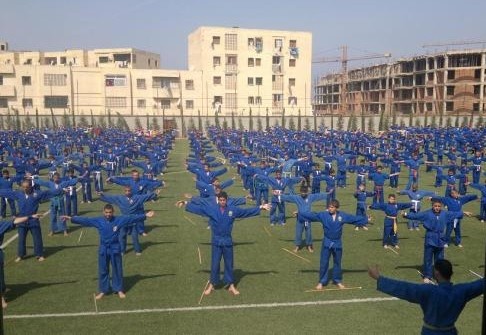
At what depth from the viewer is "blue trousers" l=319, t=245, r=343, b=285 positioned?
11.0 metres

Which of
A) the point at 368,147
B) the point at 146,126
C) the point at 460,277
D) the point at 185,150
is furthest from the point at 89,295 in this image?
the point at 146,126

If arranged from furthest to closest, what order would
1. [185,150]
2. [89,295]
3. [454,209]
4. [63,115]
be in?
[63,115] → [185,150] → [454,209] → [89,295]

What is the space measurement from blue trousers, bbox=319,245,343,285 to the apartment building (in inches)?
2504

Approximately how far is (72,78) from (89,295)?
66093 mm

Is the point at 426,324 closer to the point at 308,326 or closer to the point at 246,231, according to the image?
the point at 308,326

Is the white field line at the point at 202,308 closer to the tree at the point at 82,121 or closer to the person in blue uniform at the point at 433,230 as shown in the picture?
the person in blue uniform at the point at 433,230

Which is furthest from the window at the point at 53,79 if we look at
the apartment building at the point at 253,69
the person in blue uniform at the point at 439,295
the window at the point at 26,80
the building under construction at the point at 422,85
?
the person in blue uniform at the point at 439,295

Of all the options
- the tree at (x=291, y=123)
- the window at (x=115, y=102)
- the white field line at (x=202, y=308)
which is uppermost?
the window at (x=115, y=102)

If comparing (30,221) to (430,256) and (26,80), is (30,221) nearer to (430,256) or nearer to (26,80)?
(430,256)

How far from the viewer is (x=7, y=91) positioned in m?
69.2

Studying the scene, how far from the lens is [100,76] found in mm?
72500

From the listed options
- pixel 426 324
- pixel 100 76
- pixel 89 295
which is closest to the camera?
pixel 426 324

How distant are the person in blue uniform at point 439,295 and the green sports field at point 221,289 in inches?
130

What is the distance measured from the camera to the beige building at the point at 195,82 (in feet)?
231
